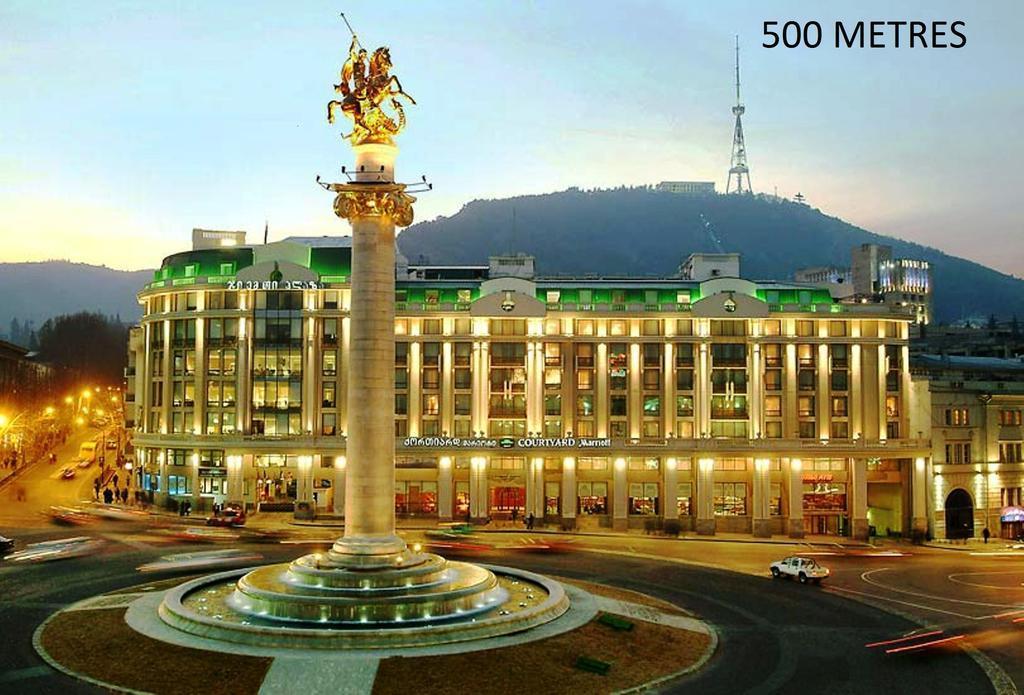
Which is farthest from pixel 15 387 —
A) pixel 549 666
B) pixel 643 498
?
pixel 549 666

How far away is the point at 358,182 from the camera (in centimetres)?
4891

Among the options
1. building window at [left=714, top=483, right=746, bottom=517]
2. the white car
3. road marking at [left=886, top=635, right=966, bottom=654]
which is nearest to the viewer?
road marking at [left=886, top=635, right=966, bottom=654]

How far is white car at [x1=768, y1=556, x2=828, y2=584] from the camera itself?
6569cm

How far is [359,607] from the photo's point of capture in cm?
4275

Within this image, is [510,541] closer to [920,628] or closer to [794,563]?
[794,563]

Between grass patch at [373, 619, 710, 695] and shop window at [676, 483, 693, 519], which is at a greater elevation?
shop window at [676, 483, 693, 519]

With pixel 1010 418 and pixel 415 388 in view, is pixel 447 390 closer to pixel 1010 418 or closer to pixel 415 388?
pixel 415 388

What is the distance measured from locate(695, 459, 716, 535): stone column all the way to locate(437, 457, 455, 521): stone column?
2759 cm

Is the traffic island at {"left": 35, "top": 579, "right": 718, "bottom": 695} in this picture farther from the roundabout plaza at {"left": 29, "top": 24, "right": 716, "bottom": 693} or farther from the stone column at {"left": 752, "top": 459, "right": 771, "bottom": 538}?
the stone column at {"left": 752, "top": 459, "right": 771, "bottom": 538}

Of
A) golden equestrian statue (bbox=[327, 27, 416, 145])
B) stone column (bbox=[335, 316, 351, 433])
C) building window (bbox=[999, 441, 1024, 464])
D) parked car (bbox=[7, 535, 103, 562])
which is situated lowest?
parked car (bbox=[7, 535, 103, 562])

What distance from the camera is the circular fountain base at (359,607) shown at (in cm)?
4028

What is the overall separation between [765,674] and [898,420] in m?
71.7

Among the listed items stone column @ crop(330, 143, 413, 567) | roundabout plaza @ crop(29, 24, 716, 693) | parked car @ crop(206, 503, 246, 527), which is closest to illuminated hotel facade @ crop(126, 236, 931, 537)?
parked car @ crop(206, 503, 246, 527)

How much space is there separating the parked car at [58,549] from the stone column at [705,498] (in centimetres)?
6018
